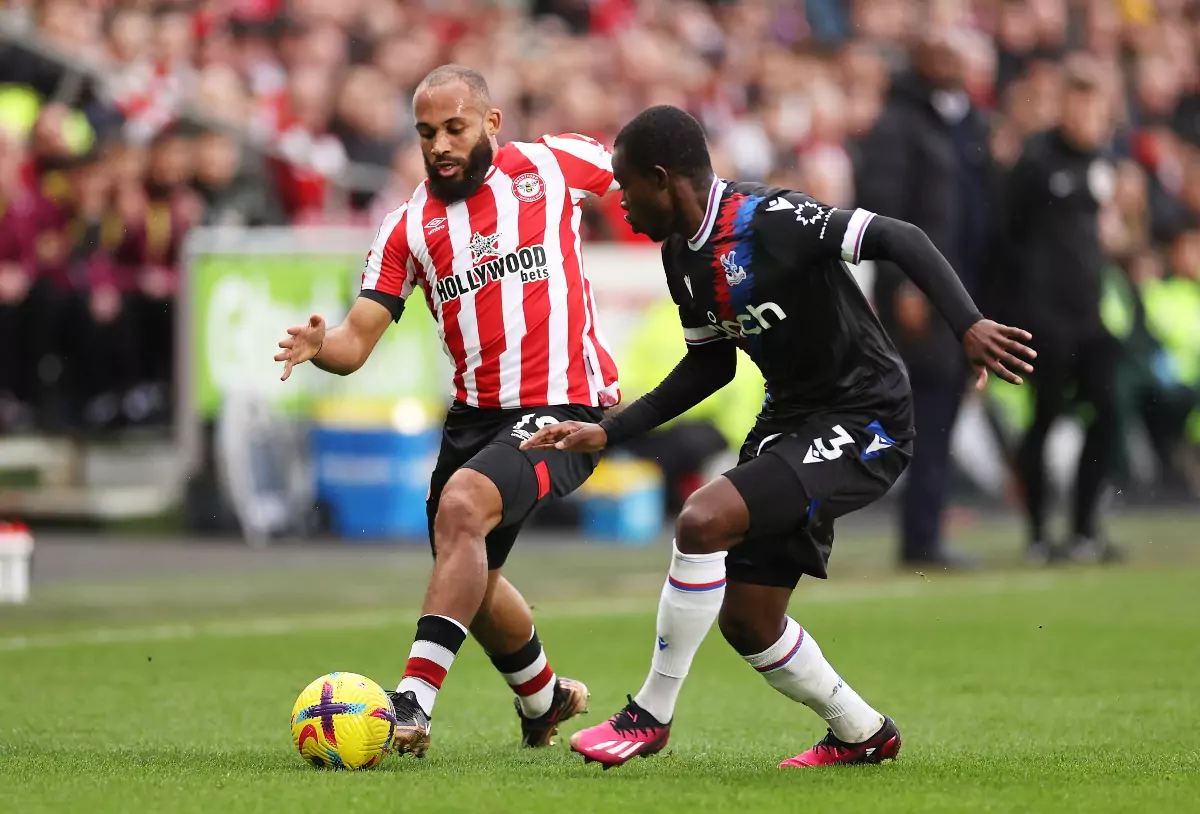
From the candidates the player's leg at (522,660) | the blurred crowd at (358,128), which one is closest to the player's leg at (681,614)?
the player's leg at (522,660)

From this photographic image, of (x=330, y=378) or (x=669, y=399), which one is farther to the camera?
(x=330, y=378)

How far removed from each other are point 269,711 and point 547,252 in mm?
2157

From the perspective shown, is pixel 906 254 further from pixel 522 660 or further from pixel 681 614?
pixel 522 660

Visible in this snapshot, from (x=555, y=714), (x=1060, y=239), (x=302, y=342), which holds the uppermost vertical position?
(x=1060, y=239)

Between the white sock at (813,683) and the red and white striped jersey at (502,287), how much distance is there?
1303 millimetres

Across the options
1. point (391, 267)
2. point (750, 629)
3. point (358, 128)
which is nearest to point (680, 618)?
point (750, 629)

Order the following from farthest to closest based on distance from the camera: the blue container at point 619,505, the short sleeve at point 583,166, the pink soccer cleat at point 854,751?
the blue container at point 619,505 < the short sleeve at point 583,166 < the pink soccer cleat at point 854,751

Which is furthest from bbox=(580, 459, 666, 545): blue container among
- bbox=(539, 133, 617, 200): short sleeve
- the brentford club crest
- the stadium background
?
the brentford club crest

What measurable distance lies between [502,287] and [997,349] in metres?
2.02

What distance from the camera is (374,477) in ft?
49.9

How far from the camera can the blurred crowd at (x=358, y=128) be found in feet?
51.4

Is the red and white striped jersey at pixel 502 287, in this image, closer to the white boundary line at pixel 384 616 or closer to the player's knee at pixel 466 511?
the player's knee at pixel 466 511

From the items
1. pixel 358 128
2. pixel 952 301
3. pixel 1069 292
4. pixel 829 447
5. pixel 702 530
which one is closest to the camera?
pixel 952 301

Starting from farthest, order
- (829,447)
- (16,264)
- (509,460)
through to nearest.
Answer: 1. (16,264)
2. (509,460)
3. (829,447)
